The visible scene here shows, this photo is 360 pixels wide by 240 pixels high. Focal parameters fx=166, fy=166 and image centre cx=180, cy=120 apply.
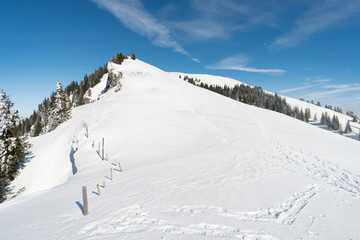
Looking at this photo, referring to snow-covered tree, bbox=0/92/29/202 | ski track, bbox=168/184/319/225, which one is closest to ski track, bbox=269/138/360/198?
ski track, bbox=168/184/319/225

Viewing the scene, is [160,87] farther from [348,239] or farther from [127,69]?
[348,239]

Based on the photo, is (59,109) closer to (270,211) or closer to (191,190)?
(191,190)

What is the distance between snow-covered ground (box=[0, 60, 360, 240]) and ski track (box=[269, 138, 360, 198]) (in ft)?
0.25

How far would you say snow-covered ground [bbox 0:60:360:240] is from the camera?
6117mm

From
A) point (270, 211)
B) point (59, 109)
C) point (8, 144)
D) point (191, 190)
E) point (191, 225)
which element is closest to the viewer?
point (191, 225)

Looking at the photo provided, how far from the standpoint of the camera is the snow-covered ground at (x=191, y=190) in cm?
612

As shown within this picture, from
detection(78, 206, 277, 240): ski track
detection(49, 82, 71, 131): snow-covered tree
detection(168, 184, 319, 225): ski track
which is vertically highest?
detection(49, 82, 71, 131): snow-covered tree

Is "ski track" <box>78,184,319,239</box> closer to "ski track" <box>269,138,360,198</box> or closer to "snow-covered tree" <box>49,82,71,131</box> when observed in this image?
"ski track" <box>269,138,360,198</box>

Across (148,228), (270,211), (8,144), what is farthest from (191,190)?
(8,144)

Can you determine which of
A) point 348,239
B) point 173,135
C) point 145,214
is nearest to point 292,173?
point 348,239

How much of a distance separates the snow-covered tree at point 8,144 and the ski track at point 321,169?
34296mm

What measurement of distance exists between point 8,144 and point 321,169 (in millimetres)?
36756

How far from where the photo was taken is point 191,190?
9.62 meters

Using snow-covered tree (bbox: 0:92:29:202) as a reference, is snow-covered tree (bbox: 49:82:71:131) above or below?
above
